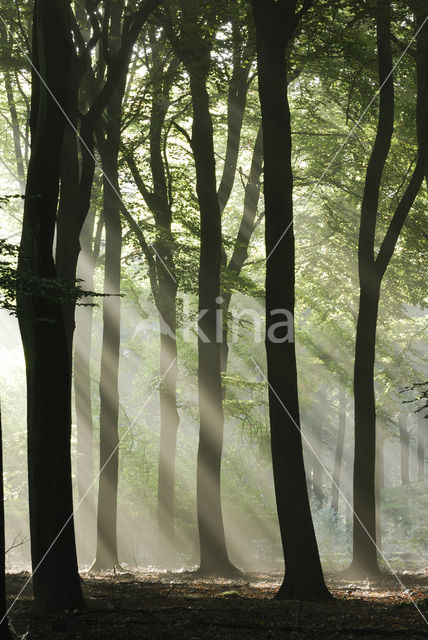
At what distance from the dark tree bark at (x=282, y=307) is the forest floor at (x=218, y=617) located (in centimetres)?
68

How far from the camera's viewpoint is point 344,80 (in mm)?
16703

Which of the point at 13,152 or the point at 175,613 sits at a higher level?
the point at 13,152

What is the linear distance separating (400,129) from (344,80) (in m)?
3.16

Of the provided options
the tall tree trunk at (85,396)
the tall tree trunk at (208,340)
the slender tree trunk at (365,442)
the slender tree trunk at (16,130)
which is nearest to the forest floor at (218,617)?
the slender tree trunk at (365,442)

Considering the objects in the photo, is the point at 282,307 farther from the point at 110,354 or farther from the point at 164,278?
the point at 164,278

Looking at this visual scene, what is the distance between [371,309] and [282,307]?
477 centimetres

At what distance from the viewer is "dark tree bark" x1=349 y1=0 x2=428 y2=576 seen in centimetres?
1387

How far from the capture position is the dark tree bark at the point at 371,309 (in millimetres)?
13867

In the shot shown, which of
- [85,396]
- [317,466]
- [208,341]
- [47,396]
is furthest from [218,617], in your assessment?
[317,466]

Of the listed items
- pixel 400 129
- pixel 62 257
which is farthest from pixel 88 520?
pixel 400 129

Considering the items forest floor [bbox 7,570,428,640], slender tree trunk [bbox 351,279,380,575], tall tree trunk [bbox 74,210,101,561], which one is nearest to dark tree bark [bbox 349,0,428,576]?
slender tree trunk [bbox 351,279,380,575]

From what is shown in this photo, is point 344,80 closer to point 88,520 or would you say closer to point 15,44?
point 15,44

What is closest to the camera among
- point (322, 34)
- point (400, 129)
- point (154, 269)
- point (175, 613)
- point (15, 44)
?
point (175, 613)

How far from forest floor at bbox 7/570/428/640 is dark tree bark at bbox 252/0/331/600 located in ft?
2.23
